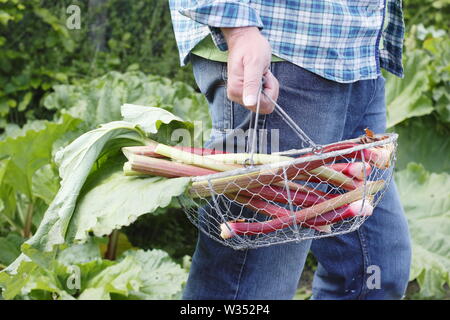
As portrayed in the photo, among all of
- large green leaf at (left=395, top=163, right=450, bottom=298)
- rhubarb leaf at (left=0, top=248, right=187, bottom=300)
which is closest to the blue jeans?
rhubarb leaf at (left=0, top=248, right=187, bottom=300)

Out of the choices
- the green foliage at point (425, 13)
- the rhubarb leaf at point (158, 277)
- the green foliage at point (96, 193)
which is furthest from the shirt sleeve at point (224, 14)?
the green foliage at point (425, 13)

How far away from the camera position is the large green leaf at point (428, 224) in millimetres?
2727

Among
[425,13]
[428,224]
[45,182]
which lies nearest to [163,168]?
[45,182]

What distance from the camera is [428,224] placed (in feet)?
9.34

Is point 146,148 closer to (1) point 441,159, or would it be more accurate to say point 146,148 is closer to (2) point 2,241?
(2) point 2,241

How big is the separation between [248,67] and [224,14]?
0.12 m

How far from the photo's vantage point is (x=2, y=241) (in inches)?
103

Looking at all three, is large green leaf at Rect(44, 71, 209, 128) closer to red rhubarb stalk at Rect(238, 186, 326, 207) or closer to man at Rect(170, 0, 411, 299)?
man at Rect(170, 0, 411, 299)

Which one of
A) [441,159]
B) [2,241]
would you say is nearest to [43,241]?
[2,241]

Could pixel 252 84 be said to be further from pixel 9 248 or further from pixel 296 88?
pixel 9 248

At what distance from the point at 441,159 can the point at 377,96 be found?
1765mm

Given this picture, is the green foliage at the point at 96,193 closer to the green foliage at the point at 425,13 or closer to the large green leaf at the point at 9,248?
the large green leaf at the point at 9,248
